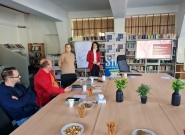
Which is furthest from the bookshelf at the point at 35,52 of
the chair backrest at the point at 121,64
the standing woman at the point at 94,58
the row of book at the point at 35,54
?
the chair backrest at the point at 121,64

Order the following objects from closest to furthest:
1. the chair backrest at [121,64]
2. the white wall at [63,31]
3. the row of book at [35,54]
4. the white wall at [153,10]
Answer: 1. the chair backrest at [121,64]
2. the white wall at [153,10]
3. the white wall at [63,31]
4. the row of book at [35,54]

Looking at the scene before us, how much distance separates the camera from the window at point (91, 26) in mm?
5909

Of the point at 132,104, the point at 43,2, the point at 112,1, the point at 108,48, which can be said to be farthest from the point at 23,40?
the point at 132,104

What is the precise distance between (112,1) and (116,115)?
2.55m

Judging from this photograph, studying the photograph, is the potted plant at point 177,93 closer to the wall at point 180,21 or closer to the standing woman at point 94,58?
the standing woman at point 94,58

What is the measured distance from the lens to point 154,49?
525 cm

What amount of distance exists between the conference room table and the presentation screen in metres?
3.61

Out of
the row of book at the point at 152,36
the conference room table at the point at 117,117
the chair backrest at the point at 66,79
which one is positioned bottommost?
the conference room table at the point at 117,117

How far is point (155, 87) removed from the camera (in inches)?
90.9

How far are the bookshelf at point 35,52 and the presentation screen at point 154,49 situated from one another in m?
3.98

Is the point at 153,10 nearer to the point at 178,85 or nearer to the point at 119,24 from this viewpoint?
the point at 119,24

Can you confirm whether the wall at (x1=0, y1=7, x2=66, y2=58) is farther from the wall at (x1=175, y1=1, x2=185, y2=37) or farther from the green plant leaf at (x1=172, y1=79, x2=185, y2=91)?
the green plant leaf at (x1=172, y1=79, x2=185, y2=91)

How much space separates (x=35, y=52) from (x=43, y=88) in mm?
4804

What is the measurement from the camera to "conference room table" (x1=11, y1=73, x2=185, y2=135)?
118cm
